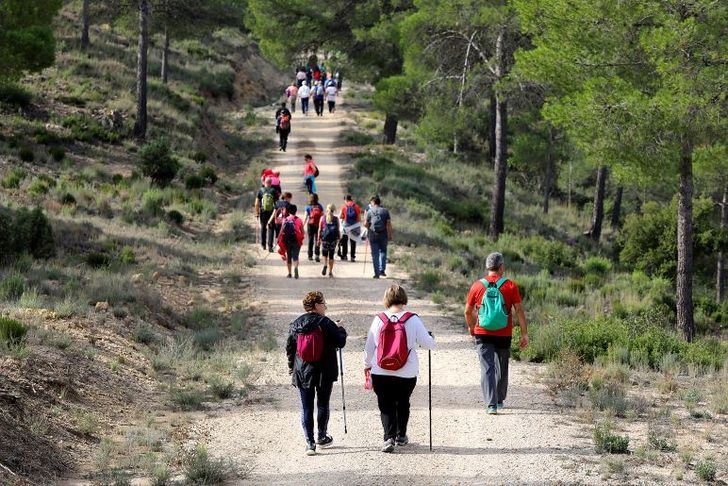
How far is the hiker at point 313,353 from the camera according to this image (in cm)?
915

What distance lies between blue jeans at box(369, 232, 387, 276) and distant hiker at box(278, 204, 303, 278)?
154 cm

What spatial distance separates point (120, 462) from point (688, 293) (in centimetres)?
1197

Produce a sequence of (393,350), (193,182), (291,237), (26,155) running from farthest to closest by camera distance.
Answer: (193,182), (26,155), (291,237), (393,350)

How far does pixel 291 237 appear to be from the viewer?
19.1 metres

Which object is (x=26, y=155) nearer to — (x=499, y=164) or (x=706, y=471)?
(x=499, y=164)

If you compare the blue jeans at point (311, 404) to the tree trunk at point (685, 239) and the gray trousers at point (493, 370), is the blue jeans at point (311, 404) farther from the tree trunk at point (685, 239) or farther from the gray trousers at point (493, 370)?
the tree trunk at point (685, 239)

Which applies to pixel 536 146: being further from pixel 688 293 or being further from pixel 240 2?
pixel 688 293

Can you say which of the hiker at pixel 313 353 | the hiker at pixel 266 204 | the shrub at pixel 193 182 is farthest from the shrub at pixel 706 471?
the shrub at pixel 193 182

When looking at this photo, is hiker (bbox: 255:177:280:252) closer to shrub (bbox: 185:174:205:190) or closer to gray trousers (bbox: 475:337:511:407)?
shrub (bbox: 185:174:205:190)

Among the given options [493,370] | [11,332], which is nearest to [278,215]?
[11,332]

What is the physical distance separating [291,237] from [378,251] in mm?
1978

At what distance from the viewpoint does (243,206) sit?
29.8m

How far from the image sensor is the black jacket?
9.16 meters

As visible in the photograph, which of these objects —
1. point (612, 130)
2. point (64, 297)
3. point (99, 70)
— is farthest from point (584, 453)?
point (99, 70)
